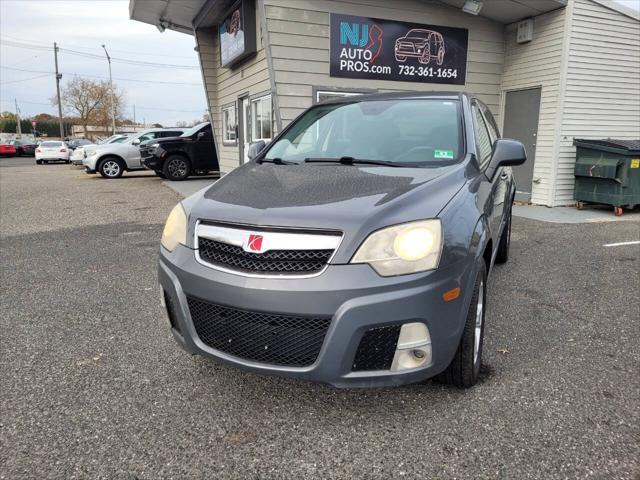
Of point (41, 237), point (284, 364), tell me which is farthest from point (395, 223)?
point (41, 237)

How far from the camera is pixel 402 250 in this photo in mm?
2027

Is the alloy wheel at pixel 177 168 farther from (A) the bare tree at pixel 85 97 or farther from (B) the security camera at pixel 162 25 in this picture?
(A) the bare tree at pixel 85 97

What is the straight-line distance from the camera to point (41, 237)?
671 centimetres

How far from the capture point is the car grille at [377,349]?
201 cm

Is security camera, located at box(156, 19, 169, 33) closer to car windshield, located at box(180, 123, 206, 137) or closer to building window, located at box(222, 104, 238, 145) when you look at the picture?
car windshield, located at box(180, 123, 206, 137)

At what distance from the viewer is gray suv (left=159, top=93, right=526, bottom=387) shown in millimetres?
1986

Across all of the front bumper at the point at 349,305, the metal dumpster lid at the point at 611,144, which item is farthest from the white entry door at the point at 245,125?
the front bumper at the point at 349,305

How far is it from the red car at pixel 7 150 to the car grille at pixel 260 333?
4443 centimetres

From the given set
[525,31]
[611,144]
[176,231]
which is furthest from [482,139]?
[525,31]

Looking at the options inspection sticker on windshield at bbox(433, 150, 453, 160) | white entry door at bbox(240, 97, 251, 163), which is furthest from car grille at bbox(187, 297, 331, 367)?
white entry door at bbox(240, 97, 251, 163)

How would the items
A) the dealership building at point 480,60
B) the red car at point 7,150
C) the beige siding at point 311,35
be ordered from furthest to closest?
the red car at point 7,150, the dealership building at point 480,60, the beige siding at point 311,35

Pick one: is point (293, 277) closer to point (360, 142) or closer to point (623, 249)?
point (360, 142)

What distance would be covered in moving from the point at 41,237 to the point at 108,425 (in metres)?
5.37

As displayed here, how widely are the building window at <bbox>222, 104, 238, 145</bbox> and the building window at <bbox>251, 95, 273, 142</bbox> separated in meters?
1.49
